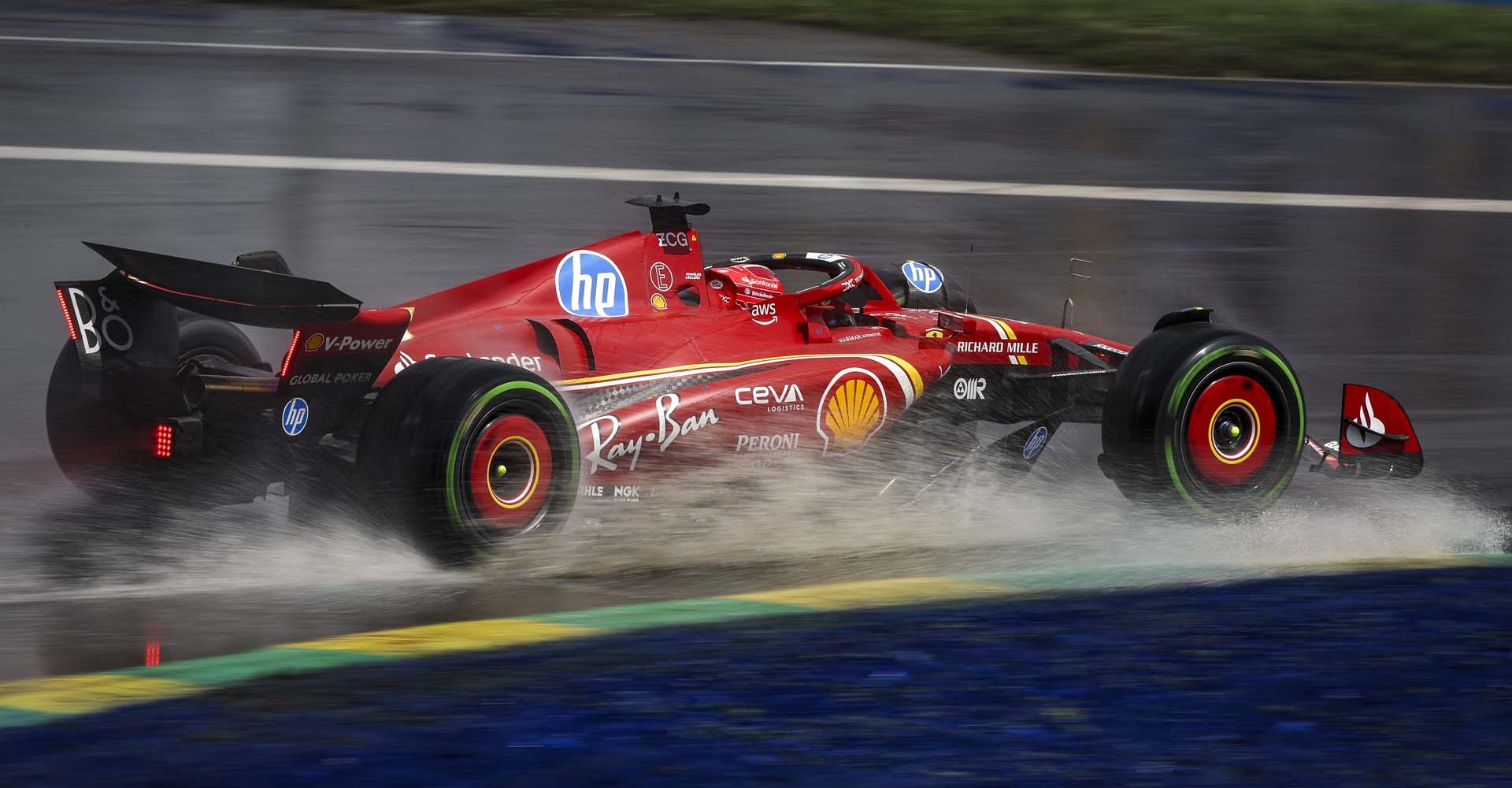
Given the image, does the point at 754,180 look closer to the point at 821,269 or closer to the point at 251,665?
the point at 821,269

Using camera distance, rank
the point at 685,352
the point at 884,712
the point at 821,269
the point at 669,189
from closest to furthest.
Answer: the point at 884,712 < the point at 685,352 < the point at 821,269 < the point at 669,189

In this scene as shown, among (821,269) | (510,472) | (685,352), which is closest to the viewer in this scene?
(510,472)

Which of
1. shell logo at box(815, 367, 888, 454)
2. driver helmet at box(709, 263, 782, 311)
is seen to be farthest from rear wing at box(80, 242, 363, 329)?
shell logo at box(815, 367, 888, 454)

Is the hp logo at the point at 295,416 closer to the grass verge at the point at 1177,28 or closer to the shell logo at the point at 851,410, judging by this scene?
the shell logo at the point at 851,410

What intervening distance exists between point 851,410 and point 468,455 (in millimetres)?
1701

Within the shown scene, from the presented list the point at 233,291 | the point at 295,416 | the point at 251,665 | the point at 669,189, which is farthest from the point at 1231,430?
the point at 669,189

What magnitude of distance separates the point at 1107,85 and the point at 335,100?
7.42m

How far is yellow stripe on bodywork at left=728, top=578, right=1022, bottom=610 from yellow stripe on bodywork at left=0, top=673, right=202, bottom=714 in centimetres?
183

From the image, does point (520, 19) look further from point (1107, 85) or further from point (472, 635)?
point (472, 635)

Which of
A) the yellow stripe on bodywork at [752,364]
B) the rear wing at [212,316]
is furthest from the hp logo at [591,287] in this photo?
the rear wing at [212,316]

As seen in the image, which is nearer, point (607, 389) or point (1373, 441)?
point (607, 389)

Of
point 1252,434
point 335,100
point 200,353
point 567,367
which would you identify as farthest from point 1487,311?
point 335,100

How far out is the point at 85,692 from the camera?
4.93m

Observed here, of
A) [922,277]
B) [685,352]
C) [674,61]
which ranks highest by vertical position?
[674,61]
